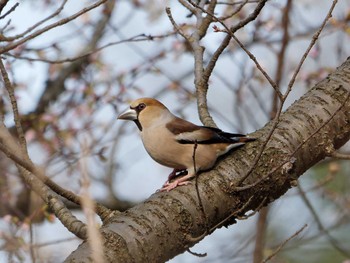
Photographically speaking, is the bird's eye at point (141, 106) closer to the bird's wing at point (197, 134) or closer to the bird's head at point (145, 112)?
the bird's head at point (145, 112)

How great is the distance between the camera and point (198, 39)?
144 inches

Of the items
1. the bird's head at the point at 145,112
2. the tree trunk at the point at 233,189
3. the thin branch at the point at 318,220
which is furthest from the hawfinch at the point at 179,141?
the thin branch at the point at 318,220

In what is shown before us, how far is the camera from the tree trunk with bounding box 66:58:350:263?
8.24ft

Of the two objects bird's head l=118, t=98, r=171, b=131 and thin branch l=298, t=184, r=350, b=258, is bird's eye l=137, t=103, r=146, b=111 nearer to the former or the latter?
bird's head l=118, t=98, r=171, b=131

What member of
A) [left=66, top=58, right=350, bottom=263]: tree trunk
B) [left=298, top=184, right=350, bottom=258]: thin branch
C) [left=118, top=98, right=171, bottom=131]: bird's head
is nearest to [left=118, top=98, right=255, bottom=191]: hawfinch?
[left=118, top=98, right=171, bottom=131]: bird's head

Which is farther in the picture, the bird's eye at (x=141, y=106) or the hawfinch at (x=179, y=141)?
the bird's eye at (x=141, y=106)

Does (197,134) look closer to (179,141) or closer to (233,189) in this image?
(179,141)

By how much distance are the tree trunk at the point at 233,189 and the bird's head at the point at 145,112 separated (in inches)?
29.4

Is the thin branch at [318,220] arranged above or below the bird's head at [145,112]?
below

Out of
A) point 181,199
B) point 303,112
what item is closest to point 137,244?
point 181,199

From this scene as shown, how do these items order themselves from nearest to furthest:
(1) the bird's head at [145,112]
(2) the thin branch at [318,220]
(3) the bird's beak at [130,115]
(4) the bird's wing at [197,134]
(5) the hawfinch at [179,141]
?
(5) the hawfinch at [179,141]
(4) the bird's wing at [197,134]
(1) the bird's head at [145,112]
(3) the bird's beak at [130,115]
(2) the thin branch at [318,220]

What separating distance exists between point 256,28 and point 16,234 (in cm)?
288

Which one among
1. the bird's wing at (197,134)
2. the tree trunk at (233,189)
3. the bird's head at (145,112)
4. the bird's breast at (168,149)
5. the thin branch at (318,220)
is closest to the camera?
the tree trunk at (233,189)

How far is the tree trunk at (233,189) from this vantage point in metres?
2.51
